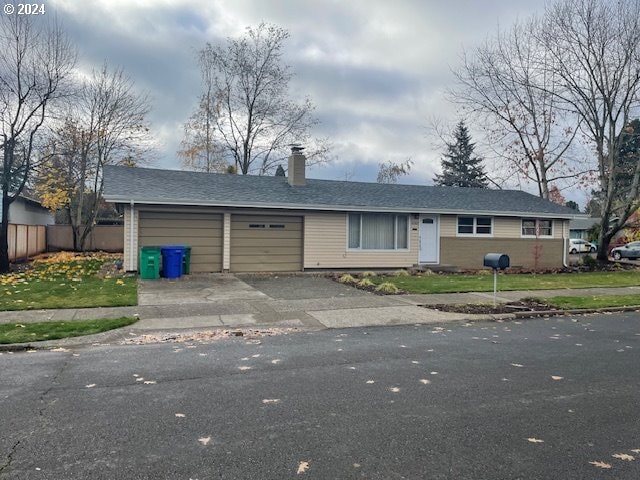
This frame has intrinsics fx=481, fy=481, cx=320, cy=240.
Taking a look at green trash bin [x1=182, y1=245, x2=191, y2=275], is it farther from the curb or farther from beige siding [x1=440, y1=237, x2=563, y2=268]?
beige siding [x1=440, y1=237, x2=563, y2=268]

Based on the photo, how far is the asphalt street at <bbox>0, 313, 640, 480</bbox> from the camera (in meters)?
3.42

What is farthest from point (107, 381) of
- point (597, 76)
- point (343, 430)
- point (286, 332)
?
point (597, 76)

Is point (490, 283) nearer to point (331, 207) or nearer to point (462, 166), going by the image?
point (331, 207)

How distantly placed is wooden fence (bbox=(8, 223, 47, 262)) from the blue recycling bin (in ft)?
28.3

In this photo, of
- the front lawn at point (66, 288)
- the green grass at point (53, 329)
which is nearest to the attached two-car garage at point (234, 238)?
the front lawn at point (66, 288)

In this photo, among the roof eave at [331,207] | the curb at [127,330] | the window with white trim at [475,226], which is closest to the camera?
the curb at [127,330]

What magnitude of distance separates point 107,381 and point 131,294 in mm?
6797

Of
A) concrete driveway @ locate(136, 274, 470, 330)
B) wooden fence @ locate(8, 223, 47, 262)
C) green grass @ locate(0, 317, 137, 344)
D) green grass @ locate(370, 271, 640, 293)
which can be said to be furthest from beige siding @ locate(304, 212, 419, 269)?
wooden fence @ locate(8, 223, 47, 262)

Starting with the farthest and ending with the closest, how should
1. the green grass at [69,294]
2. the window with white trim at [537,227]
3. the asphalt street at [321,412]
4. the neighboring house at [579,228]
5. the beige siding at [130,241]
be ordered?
the neighboring house at [579,228]
the window with white trim at [537,227]
the beige siding at [130,241]
the green grass at [69,294]
the asphalt street at [321,412]

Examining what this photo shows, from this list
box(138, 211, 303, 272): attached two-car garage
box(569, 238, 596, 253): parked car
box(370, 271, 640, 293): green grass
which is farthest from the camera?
box(569, 238, 596, 253): parked car

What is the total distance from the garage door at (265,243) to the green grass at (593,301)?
9040 mm

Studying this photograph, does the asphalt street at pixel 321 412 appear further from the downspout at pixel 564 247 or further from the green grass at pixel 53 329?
the downspout at pixel 564 247

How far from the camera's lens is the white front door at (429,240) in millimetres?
19828

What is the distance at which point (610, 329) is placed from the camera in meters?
8.84
